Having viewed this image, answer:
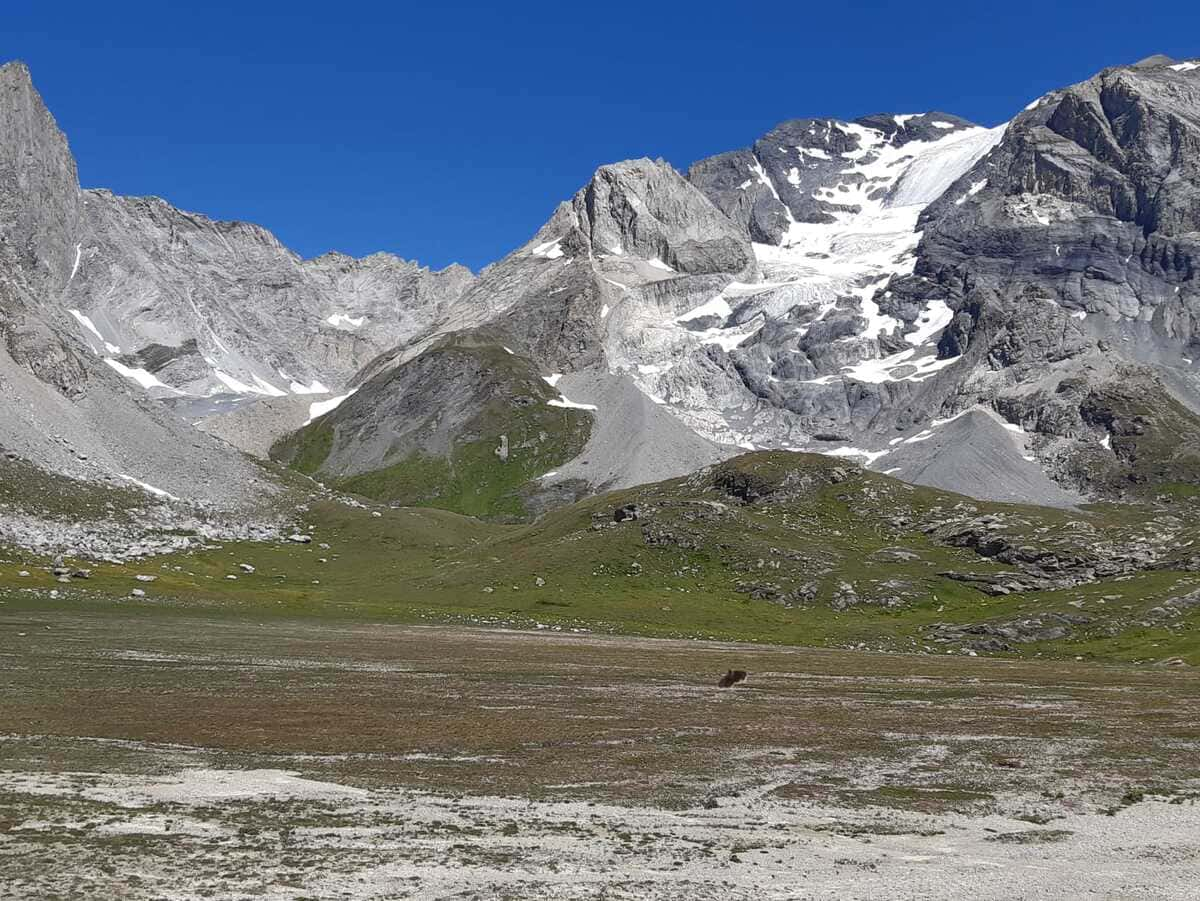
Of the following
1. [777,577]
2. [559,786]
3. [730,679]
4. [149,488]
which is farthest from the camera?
[149,488]

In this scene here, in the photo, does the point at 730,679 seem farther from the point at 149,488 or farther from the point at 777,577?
the point at 149,488

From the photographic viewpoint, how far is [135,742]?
3441 cm

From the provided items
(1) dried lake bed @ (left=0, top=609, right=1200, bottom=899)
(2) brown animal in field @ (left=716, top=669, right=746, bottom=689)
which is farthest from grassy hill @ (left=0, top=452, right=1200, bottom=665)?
(1) dried lake bed @ (left=0, top=609, right=1200, bottom=899)

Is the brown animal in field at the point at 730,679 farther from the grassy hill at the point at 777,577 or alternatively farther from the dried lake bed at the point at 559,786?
the grassy hill at the point at 777,577

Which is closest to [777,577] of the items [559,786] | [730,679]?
[730,679]

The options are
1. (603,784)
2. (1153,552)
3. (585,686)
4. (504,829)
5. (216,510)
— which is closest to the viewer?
(504,829)

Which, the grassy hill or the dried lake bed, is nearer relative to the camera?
the dried lake bed

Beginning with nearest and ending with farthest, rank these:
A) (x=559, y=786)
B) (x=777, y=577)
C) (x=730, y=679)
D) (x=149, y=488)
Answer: (x=559, y=786), (x=730, y=679), (x=777, y=577), (x=149, y=488)

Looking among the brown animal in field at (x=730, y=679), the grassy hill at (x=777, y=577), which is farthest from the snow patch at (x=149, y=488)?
the brown animal in field at (x=730, y=679)

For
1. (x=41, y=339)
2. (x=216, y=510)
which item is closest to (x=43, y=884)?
(x=216, y=510)

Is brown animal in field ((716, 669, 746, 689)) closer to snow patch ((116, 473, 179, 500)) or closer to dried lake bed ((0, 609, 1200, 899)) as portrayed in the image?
dried lake bed ((0, 609, 1200, 899))

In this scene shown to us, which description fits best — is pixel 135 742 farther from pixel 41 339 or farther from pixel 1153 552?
pixel 41 339

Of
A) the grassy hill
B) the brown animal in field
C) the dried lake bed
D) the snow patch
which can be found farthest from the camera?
the snow patch

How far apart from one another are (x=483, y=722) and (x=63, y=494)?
145 m
